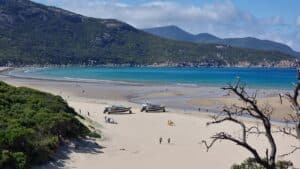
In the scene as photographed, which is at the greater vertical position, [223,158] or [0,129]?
[0,129]

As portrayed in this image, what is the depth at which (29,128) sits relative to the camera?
76.2ft

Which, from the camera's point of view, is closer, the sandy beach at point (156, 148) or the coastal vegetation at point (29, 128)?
the coastal vegetation at point (29, 128)

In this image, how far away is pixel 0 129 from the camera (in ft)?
70.1

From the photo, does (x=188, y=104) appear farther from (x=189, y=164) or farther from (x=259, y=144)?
(x=189, y=164)

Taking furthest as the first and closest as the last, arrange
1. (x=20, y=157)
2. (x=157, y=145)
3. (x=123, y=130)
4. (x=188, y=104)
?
1. (x=188, y=104)
2. (x=123, y=130)
3. (x=157, y=145)
4. (x=20, y=157)

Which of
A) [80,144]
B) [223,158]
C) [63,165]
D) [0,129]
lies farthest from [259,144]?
→ [0,129]

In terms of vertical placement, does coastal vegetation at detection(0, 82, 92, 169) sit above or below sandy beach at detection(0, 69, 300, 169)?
above

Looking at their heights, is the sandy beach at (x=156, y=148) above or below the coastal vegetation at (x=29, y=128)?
below

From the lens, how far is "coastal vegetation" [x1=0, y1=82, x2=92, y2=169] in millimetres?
20156

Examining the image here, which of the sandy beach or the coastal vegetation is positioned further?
the sandy beach

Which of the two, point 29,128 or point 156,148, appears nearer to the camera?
point 29,128

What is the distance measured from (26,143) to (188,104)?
142 ft

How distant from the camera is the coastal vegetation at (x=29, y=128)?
2016 cm

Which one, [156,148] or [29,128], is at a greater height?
[29,128]
